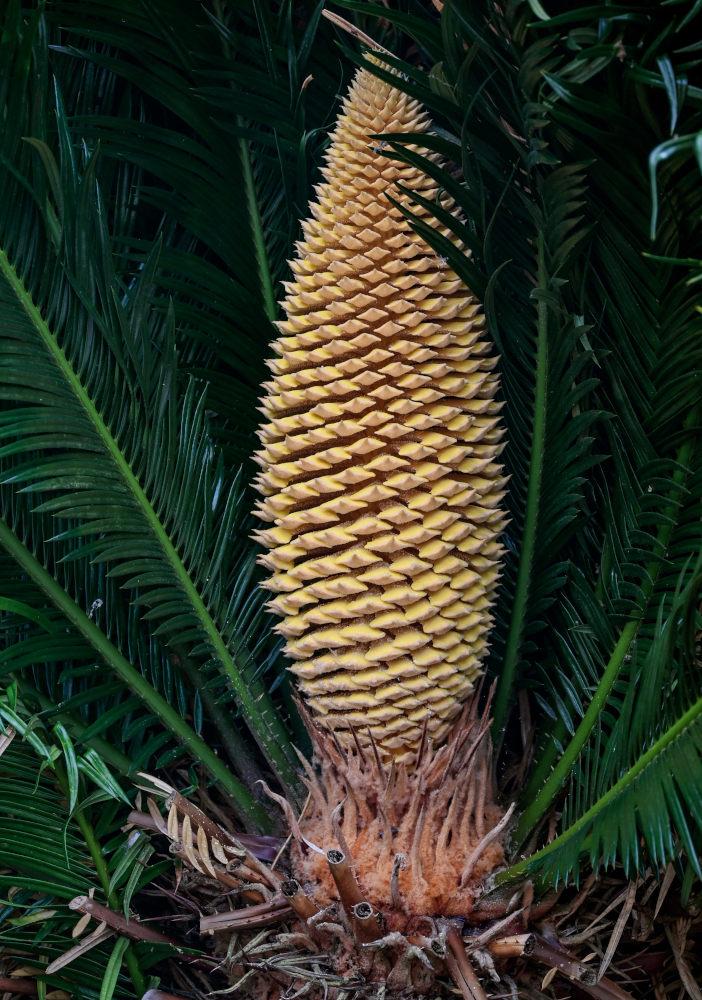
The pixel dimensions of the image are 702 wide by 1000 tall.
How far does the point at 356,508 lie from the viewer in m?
0.70

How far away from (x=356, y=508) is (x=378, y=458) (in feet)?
0.14

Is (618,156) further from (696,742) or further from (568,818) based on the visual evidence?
(568,818)

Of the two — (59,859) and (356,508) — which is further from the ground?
(356,508)

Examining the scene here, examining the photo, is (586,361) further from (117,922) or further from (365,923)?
(117,922)

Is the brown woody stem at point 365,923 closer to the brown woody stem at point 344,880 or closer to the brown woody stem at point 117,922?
the brown woody stem at point 344,880

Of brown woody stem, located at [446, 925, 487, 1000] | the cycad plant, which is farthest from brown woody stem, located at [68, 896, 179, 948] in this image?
brown woody stem, located at [446, 925, 487, 1000]

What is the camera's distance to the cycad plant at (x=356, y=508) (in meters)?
0.68

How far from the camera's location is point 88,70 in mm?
909

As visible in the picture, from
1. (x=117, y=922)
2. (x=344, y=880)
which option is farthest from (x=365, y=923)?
(x=117, y=922)

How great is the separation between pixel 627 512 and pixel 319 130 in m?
0.47

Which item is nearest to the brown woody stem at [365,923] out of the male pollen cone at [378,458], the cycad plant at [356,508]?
the cycad plant at [356,508]

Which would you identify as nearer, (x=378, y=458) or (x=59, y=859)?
(x=378, y=458)

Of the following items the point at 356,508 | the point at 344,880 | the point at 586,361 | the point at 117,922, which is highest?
the point at 586,361

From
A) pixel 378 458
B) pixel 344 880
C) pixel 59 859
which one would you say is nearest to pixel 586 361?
pixel 378 458
